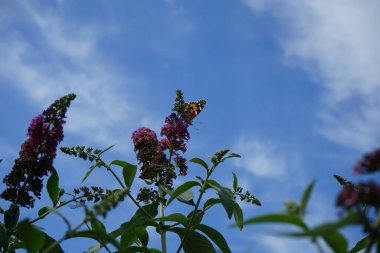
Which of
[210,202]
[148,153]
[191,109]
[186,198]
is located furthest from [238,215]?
[191,109]

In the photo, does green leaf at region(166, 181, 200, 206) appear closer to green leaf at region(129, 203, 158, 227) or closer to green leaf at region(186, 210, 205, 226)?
green leaf at region(129, 203, 158, 227)

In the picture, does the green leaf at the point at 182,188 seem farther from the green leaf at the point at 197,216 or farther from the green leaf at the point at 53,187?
the green leaf at the point at 53,187

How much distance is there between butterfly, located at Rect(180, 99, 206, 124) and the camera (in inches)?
186

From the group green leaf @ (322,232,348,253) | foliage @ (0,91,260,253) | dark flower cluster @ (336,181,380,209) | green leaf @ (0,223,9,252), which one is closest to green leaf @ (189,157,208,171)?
foliage @ (0,91,260,253)

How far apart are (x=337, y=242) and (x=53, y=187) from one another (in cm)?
257

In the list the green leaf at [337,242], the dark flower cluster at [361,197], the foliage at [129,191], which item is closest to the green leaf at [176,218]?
the foliage at [129,191]

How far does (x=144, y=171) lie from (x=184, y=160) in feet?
1.34

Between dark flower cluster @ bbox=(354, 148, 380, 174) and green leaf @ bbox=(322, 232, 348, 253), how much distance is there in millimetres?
223

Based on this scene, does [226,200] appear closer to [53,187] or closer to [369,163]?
[53,187]

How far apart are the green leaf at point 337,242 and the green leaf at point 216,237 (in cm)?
209

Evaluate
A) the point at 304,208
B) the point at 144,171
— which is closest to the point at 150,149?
the point at 144,171

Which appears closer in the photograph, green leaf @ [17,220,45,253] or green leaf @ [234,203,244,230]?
green leaf @ [17,220,45,253]

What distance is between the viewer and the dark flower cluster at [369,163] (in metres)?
1.52

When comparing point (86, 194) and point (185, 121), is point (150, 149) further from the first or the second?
point (86, 194)
